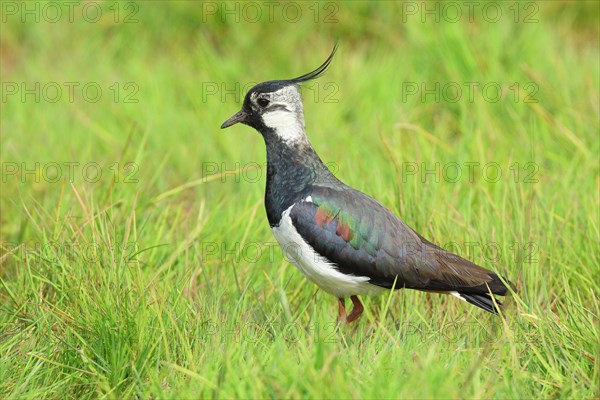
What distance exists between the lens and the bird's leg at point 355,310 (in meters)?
4.41

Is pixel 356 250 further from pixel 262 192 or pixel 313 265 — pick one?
pixel 262 192

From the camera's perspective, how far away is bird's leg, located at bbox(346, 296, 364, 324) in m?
4.41

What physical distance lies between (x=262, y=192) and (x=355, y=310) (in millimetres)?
1212

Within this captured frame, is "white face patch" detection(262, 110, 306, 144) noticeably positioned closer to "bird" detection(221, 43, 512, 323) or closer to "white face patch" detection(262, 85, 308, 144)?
"white face patch" detection(262, 85, 308, 144)

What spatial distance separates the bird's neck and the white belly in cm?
8

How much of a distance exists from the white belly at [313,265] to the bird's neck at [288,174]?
3.2 inches

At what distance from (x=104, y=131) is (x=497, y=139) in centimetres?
261

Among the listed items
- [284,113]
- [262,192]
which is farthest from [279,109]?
[262,192]

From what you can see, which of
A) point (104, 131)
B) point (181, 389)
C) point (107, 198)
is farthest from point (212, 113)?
point (181, 389)

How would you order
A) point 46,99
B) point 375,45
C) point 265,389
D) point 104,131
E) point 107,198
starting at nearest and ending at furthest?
point 265,389 → point 107,198 → point 104,131 → point 46,99 → point 375,45

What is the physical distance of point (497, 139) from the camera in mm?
5945

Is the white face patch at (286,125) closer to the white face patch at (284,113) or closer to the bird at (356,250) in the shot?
the white face patch at (284,113)

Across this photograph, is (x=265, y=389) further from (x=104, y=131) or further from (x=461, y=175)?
(x=104, y=131)

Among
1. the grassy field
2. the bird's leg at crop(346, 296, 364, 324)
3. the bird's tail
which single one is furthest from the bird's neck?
the bird's tail
